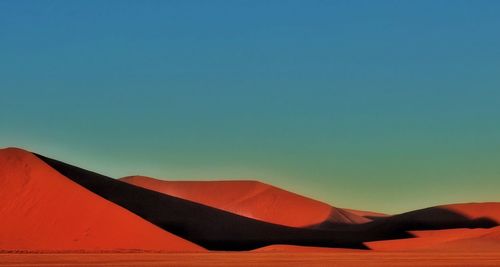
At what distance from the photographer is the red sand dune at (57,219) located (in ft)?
207

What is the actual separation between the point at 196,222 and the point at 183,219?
170 centimetres

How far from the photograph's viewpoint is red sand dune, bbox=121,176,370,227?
154 metres

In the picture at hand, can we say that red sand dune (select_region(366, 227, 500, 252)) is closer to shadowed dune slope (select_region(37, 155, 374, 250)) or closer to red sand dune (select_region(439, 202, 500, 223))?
shadowed dune slope (select_region(37, 155, 374, 250))

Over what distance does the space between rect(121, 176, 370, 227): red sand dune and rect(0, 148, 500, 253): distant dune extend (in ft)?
0.68

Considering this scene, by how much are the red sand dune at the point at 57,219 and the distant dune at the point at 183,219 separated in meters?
0.08

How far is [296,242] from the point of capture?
322 feet

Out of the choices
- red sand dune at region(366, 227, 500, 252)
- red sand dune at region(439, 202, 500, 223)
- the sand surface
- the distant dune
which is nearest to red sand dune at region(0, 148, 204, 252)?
the distant dune

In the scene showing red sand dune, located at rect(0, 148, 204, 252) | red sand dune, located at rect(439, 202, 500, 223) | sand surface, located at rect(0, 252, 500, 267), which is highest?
red sand dune, located at rect(439, 202, 500, 223)

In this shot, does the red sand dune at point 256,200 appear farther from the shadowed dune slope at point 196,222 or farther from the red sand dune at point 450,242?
the shadowed dune slope at point 196,222

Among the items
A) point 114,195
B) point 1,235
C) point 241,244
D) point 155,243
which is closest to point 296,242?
point 241,244

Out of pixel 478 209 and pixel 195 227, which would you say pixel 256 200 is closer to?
pixel 478 209

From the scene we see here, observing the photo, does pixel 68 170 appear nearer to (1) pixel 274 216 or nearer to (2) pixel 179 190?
(1) pixel 274 216

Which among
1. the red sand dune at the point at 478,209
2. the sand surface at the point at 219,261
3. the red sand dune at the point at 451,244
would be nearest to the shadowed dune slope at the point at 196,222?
the red sand dune at the point at 451,244

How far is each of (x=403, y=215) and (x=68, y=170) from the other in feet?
251
